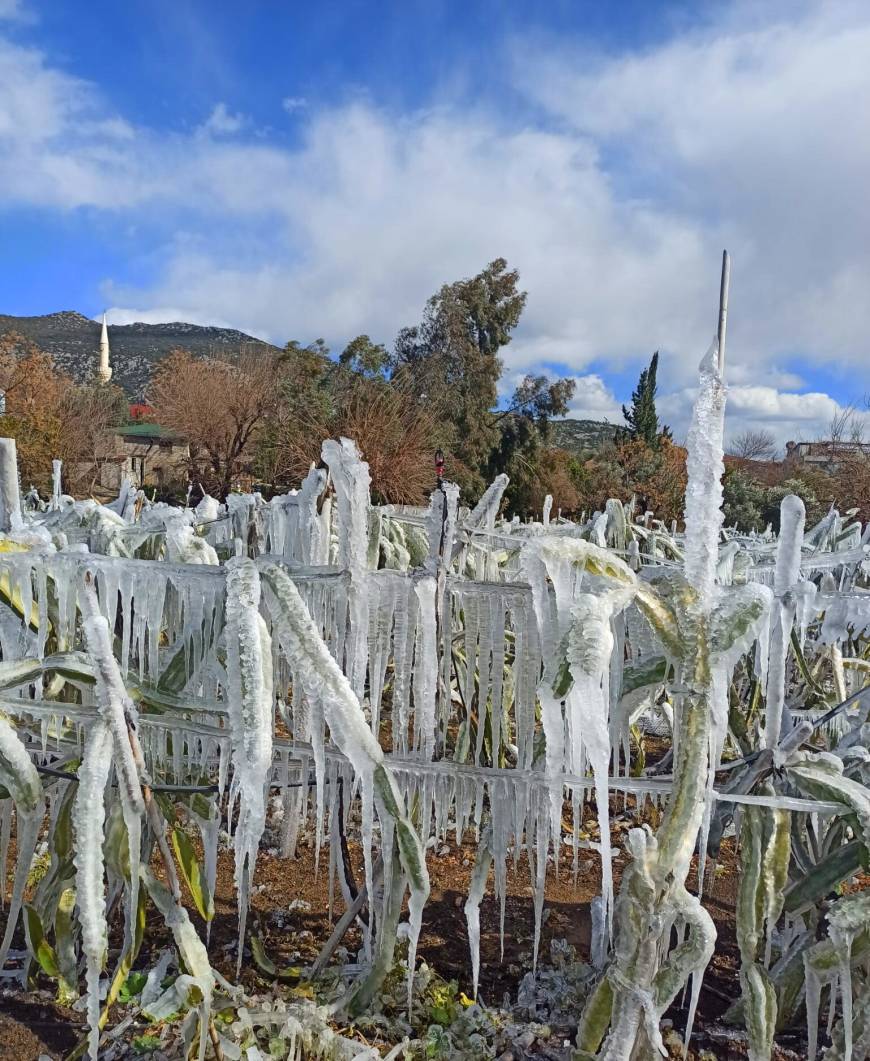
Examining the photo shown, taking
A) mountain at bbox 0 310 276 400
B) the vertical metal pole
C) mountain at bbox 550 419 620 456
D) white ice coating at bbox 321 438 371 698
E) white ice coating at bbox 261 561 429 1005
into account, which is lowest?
white ice coating at bbox 261 561 429 1005

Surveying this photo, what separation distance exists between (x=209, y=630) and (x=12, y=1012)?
A: 931 mm

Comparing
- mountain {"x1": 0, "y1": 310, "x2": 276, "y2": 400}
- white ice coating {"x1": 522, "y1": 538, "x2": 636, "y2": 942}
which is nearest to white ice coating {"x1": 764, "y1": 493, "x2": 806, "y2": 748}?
white ice coating {"x1": 522, "y1": 538, "x2": 636, "y2": 942}

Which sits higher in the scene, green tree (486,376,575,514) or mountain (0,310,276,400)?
mountain (0,310,276,400)

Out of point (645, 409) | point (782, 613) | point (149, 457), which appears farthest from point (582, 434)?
point (782, 613)

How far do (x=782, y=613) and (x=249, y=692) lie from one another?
81 centimetres

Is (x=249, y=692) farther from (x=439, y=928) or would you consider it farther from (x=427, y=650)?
(x=439, y=928)

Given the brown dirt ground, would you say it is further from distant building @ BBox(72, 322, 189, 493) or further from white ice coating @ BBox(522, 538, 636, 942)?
distant building @ BBox(72, 322, 189, 493)

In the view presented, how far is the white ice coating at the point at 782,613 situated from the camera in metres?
1.19

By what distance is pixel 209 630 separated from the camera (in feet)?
4.52

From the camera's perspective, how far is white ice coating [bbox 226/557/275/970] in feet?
3.42

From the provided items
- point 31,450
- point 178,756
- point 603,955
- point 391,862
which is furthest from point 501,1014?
point 31,450

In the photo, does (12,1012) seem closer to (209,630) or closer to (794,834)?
(209,630)

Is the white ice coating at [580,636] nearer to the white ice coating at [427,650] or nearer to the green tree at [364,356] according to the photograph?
the white ice coating at [427,650]

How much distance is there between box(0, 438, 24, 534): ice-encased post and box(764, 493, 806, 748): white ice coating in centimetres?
130
